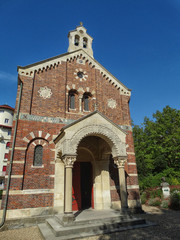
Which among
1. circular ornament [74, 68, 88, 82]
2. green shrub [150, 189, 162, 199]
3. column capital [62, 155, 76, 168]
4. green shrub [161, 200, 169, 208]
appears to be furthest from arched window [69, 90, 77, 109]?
green shrub [150, 189, 162, 199]

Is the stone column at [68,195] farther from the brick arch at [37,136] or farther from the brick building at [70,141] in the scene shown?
the brick arch at [37,136]

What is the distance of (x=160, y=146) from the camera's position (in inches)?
1052

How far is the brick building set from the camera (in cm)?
962

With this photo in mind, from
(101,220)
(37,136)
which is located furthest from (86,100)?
(101,220)

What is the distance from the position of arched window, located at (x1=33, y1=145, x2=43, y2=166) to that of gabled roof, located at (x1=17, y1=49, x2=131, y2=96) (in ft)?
18.0

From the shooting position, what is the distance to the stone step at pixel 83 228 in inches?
284

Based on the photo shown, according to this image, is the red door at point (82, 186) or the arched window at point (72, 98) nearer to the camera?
the red door at point (82, 186)

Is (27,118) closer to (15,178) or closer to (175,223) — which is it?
(15,178)

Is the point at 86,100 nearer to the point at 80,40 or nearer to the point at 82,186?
the point at 80,40

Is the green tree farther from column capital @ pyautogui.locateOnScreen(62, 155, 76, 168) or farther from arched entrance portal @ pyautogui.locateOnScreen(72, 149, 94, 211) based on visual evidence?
column capital @ pyautogui.locateOnScreen(62, 155, 76, 168)

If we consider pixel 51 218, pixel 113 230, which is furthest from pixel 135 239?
pixel 51 218

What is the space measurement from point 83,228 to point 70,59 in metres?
12.5

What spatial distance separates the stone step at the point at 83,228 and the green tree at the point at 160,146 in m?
15.7

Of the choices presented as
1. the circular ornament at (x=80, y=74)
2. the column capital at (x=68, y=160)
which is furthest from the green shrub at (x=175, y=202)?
the circular ornament at (x=80, y=74)
